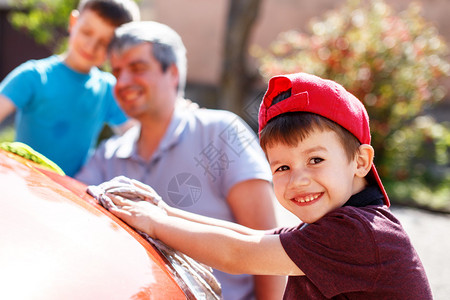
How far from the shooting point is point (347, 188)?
4.68 feet

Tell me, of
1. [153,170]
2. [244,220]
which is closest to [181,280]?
[244,220]

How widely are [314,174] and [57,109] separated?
197 cm

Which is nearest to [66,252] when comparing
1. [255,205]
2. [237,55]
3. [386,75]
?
[255,205]

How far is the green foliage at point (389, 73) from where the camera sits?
7.04 meters

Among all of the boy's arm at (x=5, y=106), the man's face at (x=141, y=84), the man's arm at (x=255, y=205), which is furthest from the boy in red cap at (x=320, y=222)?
the boy's arm at (x=5, y=106)

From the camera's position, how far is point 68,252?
1.19m

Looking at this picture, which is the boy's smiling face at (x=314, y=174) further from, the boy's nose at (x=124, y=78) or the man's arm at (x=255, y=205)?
the boy's nose at (x=124, y=78)

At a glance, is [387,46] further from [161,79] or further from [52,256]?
[52,256]

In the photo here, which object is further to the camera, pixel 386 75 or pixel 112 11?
pixel 386 75

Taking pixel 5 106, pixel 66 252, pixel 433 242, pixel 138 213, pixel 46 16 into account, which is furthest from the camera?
pixel 46 16

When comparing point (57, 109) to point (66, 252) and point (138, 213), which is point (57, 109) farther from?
point (66, 252)

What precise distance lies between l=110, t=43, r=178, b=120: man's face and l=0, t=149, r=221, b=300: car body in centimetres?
96

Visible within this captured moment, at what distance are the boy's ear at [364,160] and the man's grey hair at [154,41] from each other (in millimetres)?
1262

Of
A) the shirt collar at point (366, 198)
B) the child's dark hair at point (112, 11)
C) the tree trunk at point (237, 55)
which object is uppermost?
the child's dark hair at point (112, 11)
